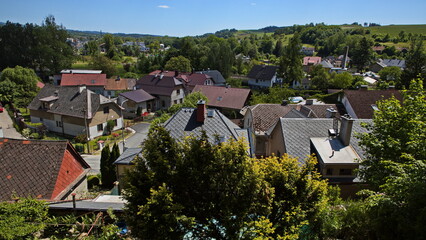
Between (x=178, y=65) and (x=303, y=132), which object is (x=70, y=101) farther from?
(x=178, y=65)

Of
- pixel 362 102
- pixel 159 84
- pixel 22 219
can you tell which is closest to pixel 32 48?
pixel 159 84

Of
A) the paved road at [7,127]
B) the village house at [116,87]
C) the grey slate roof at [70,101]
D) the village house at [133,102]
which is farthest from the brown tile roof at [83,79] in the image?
the grey slate roof at [70,101]

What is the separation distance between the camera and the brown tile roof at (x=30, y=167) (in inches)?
614

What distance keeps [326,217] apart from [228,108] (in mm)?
41427

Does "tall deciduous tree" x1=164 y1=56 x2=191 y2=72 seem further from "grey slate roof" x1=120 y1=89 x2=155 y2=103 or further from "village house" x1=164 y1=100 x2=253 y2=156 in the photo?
"village house" x1=164 y1=100 x2=253 y2=156

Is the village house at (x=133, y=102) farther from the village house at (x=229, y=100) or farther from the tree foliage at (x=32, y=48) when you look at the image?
the tree foliage at (x=32, y=48)

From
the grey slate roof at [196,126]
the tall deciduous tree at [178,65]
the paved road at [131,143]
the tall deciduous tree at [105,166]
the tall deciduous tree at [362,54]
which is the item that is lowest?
the paved road at [131,143]

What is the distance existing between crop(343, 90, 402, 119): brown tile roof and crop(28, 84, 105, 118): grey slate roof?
3408cm

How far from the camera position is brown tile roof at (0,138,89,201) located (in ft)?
51.2

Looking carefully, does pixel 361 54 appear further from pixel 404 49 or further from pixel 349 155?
pixel 349 155

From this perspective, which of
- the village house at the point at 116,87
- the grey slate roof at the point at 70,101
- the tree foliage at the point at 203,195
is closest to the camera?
the tree foliage at the point at 203,195

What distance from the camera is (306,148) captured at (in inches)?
829

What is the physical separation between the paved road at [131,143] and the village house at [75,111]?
330 centimetres

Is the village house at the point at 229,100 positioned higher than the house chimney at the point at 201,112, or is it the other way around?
the house chimney at the point at 201,112
